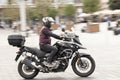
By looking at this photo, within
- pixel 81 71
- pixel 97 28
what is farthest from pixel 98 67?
pixel 97 28

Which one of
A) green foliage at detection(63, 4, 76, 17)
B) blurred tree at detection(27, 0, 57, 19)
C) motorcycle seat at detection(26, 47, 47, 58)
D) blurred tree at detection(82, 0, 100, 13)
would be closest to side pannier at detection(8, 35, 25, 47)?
motorcycle seat at detection(26, 47, 47, 58)

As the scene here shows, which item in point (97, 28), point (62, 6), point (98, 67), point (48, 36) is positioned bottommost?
point (62, 6)

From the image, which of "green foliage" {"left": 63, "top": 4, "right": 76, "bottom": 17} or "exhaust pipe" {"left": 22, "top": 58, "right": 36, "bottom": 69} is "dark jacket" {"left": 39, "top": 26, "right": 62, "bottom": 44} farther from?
"green foliage" {"left": 63, "top": 4, "right": 76, "bottom": 17}

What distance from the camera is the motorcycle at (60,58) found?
10234 millimetres

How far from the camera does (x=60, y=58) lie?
10.3m

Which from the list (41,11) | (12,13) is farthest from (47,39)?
(12,13)

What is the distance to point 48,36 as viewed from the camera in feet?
34.0

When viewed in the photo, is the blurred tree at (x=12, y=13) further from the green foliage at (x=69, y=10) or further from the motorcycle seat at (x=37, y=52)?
the motorcycle seat at (x=37, y=52)

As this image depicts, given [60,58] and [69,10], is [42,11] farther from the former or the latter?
[60,58]

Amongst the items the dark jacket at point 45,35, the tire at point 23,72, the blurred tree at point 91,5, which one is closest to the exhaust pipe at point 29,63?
the tire at point 23,72

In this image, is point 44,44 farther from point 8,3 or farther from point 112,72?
point 8,3

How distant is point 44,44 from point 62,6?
262ft

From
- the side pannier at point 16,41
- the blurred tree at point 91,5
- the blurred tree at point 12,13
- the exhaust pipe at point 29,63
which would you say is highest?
the side pannier at point 16,41

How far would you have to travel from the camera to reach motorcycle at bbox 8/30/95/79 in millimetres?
10234
